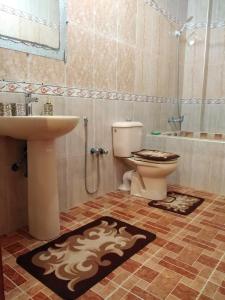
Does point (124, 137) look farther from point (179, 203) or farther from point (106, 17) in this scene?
point (106, 17)

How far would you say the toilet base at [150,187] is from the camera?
235 cm

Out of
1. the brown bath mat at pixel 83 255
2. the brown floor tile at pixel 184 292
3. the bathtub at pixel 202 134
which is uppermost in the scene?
the bathtub at pixel 202 134

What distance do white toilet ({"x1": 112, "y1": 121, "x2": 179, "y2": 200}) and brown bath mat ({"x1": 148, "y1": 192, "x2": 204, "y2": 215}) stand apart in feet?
0.28

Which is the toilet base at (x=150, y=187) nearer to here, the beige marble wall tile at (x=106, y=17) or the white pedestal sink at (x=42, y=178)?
the white pedestal sink at (x=42, y=178)

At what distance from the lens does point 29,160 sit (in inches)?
62.6

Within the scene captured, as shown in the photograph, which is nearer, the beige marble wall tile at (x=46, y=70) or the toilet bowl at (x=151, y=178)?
the beige marble wall tile at (x=46, y=70)

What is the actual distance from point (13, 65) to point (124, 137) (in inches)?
47.9

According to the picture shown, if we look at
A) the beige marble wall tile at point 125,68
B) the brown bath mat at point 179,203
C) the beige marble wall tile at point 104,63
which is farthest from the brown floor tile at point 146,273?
the beige marble wall tile at point 125,68

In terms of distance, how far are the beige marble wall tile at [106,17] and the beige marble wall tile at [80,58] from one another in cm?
16

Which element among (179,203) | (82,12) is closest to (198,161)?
(179,203)

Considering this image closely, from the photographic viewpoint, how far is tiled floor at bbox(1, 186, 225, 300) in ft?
3.84

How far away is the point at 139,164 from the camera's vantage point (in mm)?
2352

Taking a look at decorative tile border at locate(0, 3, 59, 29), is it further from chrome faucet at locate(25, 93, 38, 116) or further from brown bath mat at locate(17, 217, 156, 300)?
brown bath mat at locate(17, 217, 156, 300)

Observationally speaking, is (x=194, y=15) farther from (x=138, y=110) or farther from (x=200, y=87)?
(x=138, y=110)
